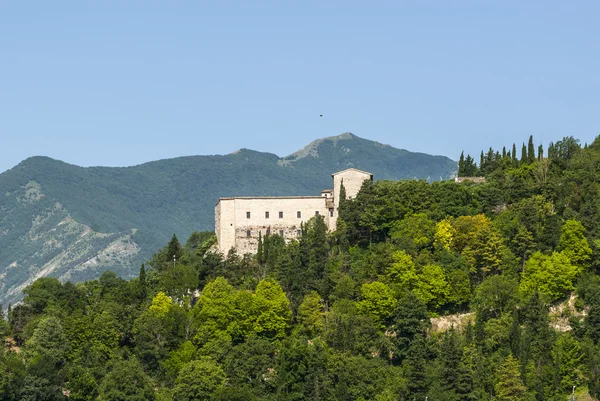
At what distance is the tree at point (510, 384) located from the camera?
253 ft

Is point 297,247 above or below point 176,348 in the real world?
above

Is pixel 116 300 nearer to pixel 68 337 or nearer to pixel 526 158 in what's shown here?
pixel 68 337

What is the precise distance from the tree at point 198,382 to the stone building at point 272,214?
2197 cm

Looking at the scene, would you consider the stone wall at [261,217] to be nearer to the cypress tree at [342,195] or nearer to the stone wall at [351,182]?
the stone wall at [351,182]

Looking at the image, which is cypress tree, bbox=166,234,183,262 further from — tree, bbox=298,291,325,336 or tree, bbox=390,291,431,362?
tree, bbox=390,291,431,362

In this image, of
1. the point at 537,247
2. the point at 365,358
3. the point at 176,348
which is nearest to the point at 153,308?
the point at 176,348

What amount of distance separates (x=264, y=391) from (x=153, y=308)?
46.6ft

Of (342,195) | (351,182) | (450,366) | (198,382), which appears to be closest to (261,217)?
(342,195)

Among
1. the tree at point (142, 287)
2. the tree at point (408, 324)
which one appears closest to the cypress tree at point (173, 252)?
the tree at point (142, 287)

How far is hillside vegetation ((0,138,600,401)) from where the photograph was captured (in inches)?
3162

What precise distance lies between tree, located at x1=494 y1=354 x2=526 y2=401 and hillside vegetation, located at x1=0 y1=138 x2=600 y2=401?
112mm

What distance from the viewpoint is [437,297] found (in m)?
89.2

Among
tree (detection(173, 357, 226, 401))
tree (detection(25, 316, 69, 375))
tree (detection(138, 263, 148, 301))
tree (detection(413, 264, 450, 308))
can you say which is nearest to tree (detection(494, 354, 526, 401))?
tree (detection(413, 264, 450, 308))

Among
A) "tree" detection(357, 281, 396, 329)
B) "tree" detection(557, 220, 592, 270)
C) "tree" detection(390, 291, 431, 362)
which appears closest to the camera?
"tree" detection(390, 291, 431, 362)
